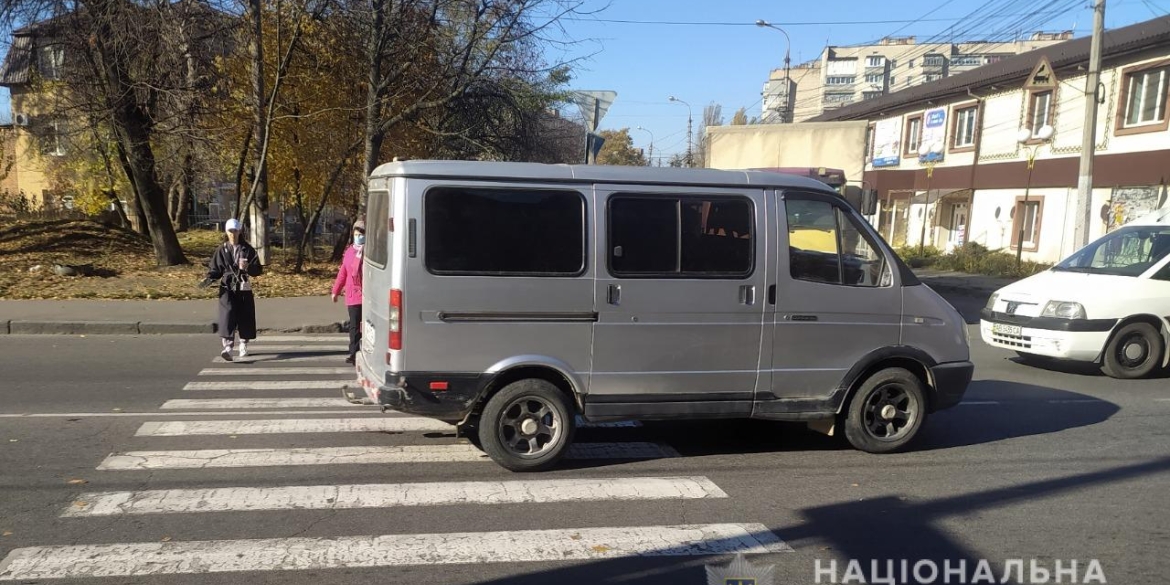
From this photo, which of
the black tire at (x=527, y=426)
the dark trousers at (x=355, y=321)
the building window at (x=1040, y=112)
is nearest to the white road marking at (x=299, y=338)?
the dark trousers at (x=355, y=321)

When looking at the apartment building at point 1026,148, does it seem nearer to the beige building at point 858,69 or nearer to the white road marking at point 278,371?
the white road marking at point 278,371

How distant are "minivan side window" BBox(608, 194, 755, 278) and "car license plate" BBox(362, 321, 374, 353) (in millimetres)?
1843

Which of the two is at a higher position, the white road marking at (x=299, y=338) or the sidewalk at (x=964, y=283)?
the sidewalk at (x=964, y=283)

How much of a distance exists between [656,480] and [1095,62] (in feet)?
55.4

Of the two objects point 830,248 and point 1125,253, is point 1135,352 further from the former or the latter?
point 830,248

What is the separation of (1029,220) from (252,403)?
24.8m

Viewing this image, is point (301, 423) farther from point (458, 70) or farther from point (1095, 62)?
point (1095, 62)

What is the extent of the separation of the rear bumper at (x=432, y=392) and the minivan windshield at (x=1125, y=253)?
861 cm

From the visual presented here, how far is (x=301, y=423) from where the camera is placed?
6652 millimetres

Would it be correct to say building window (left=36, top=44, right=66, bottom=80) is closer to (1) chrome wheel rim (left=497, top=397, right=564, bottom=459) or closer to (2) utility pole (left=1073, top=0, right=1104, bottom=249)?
(1) chrome wheel rim (left=497, top=397, right=564, bottom=459)

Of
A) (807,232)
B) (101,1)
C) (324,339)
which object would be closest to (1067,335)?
(807,232)

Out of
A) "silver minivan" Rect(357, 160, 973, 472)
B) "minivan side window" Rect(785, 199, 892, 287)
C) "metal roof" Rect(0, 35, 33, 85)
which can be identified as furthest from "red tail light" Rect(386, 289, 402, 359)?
"metal roof" Rect(0, 35, 33, 85)

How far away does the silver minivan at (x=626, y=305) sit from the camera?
17.0 feet

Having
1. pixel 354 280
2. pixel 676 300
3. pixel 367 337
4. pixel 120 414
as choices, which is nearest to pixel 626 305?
pixel 676 300
